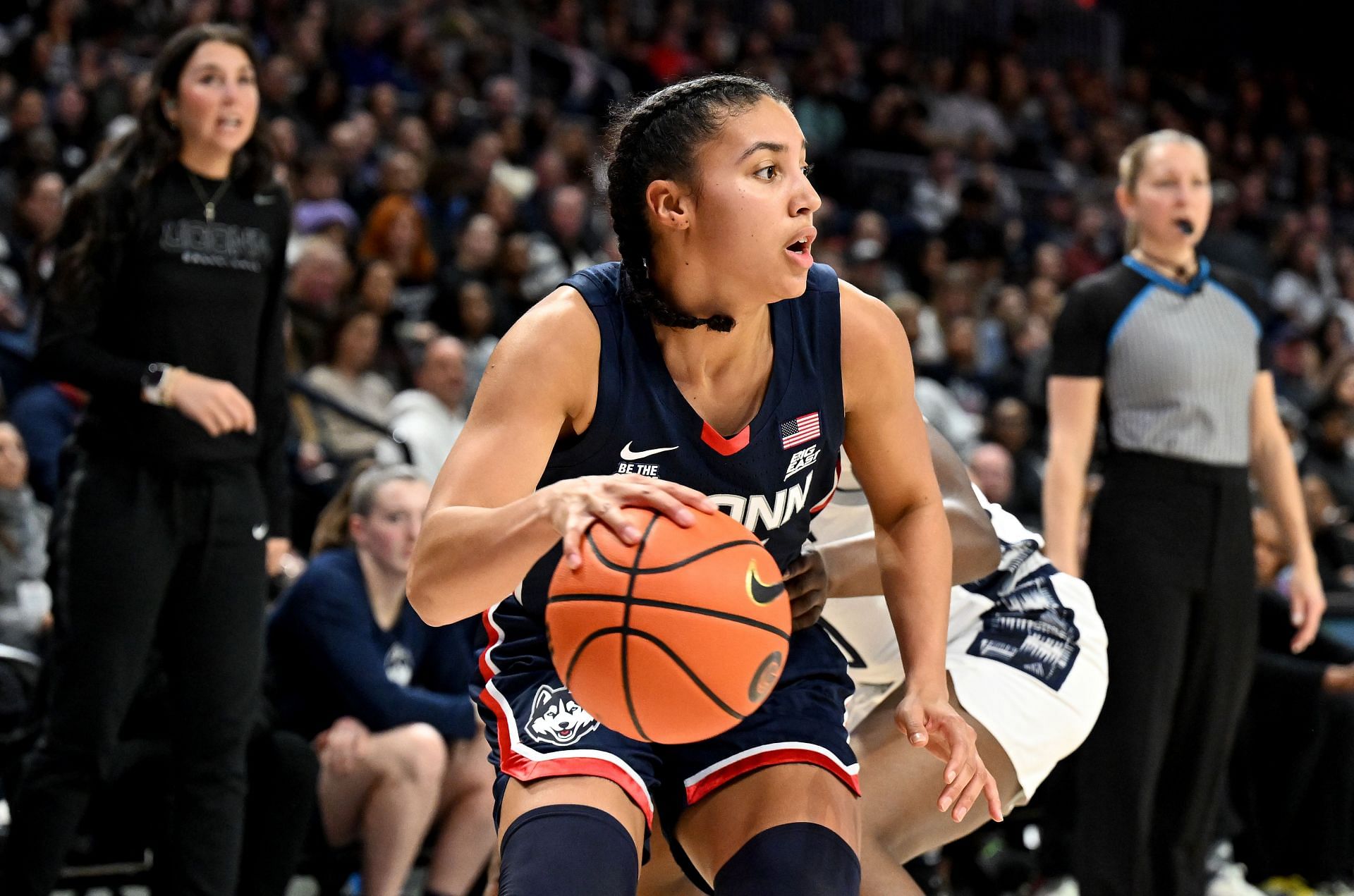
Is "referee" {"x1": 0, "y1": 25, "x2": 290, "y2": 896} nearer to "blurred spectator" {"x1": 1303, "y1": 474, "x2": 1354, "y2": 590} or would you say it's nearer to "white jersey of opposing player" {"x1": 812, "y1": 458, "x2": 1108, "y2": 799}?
"white jersey of opposing player" {"x1": 812, "y1": 458, "x2": 1108, "y2": 799}

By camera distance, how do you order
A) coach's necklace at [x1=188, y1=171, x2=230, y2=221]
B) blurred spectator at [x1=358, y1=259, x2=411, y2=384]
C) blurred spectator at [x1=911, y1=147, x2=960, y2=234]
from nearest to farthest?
coach's necklace at [x1=188, y1=171, x2=230, y2=221] < blurred spectator at [x1=358, y1=259, x2=411, y2=384] < blurred spectator at [x1=911, y1=147, x2=960, y2=234]

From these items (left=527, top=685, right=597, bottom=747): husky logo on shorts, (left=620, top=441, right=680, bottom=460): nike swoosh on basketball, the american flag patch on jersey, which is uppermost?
the american flag patch on jersey

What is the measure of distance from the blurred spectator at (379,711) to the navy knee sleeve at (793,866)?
2364mm

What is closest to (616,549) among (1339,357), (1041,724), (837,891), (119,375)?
(837,891)

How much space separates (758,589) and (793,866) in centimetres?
43

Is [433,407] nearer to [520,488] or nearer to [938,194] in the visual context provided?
[520,488]

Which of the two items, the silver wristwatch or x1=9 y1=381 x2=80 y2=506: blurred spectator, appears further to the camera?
x1=9 y1=381 x2=80 y2=506: blurred spectator

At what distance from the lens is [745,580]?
6.81 feet

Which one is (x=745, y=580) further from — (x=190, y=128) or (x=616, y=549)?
(x=190, y=128)

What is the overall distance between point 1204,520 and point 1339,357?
5273 millimetres

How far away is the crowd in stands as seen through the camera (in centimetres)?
663

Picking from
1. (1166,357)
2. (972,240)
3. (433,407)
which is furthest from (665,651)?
(972,240)

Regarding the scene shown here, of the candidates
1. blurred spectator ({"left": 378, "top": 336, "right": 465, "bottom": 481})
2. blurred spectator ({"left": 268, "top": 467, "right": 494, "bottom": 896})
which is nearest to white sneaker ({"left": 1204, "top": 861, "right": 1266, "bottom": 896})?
blurred spectator ({"left": 268, "top": 467, "right": 494, "bottom": 896})

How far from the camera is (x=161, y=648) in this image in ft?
12.2
